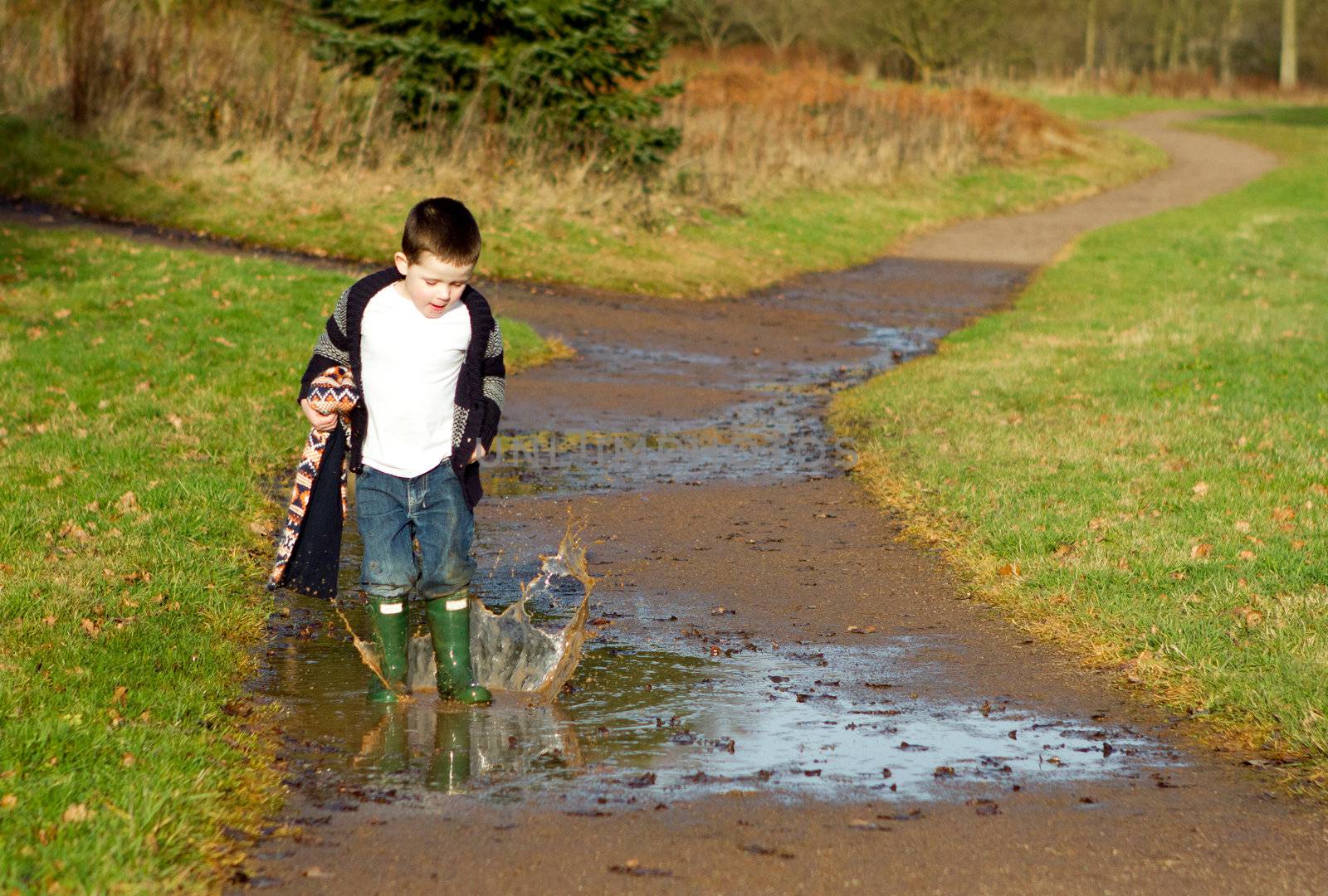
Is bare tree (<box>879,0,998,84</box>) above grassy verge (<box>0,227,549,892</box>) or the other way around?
above

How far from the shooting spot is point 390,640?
210 inches

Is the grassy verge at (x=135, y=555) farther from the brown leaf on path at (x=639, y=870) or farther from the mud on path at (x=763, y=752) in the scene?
the brown leaf on path at (x=639, y=870)

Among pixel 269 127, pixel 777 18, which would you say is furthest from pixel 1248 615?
pixel 777 18

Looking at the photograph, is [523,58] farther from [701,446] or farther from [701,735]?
[701,735]

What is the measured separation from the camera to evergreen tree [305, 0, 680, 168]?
804 inches

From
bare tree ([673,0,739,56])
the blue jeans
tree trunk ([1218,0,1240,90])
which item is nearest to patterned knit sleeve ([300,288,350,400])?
the blue jeans

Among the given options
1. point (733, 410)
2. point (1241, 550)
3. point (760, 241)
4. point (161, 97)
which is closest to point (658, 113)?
point (760, 241)

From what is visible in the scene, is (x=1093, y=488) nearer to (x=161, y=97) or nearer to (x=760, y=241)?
(x=760, y=241)

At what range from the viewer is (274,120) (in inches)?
828

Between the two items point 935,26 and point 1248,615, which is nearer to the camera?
point 1248,615

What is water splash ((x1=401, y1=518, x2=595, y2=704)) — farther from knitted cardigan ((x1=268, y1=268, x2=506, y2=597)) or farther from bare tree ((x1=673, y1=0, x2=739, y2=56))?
bare tree ((x1=673, y1=0, x2=739, y2=56))

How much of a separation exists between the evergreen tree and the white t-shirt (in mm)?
15785

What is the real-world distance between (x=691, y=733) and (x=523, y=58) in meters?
17.0

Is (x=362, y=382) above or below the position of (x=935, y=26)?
below
